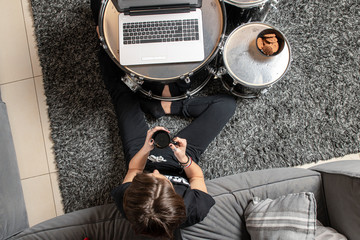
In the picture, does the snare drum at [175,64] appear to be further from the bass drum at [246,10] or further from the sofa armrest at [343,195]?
the sofa armrest at [343,195]

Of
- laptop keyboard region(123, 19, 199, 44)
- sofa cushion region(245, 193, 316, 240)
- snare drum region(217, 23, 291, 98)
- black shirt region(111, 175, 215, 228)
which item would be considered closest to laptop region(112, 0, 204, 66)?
laptop keyboard region(123, 19, 199, 44)

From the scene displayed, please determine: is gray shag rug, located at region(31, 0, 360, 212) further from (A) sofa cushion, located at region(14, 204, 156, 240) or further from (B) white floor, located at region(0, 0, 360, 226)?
(A) sofa cushion, located at region(14, 204, 156, 240)

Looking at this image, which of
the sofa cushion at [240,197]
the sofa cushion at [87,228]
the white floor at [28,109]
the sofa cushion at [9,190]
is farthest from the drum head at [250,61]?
the sofa cushion at [9,190]

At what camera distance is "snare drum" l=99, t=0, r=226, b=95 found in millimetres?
1088

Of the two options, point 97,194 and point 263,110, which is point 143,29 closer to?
point 263,110

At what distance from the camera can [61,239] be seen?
120 centimetres

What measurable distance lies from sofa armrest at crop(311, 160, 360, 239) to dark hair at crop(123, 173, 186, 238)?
68 cm

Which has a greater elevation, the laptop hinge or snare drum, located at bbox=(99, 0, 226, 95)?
the laptop hinge

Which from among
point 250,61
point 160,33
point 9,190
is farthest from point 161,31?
point 9,190

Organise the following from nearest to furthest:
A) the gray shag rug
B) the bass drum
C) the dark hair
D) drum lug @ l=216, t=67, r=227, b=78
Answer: the dark hair < the bass drum < drum lug @ l=216, t=67, r=227, b=78 < the gray shag rug

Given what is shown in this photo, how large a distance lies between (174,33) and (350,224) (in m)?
1.05

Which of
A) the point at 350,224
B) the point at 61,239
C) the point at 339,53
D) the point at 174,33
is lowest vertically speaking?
the point at 61,239

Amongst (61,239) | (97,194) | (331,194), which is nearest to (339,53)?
(331,194)

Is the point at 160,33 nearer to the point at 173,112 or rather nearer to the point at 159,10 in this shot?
the point at 159,10
